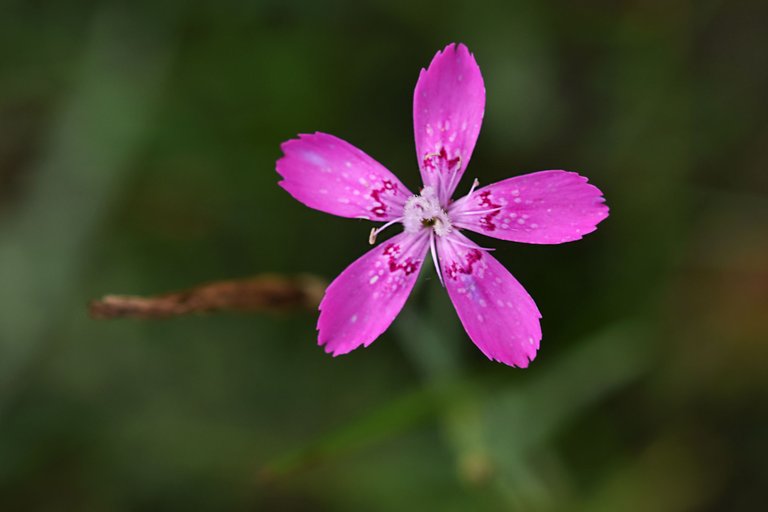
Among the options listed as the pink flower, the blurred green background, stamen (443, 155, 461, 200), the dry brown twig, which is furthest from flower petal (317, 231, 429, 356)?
the blurred green background

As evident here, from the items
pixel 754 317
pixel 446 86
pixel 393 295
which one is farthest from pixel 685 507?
pixel 446 86

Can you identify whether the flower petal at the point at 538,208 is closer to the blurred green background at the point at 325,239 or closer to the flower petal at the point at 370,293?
the flower petal at the point at 370,293

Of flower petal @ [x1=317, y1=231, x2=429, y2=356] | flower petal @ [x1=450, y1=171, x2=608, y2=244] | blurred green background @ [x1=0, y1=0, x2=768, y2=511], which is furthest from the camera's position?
blurred green background @ [x1=0, y1=0, x2=768, y2=511]

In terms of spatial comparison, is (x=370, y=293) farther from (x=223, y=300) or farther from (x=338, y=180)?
(x=223, y=300)

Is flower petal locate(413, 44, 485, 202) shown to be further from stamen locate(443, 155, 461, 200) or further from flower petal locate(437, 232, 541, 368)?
flower petal locate(437, 232, 541, 368)

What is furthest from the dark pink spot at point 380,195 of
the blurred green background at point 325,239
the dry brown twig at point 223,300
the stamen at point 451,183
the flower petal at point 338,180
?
the blurred green background at point 325,239
